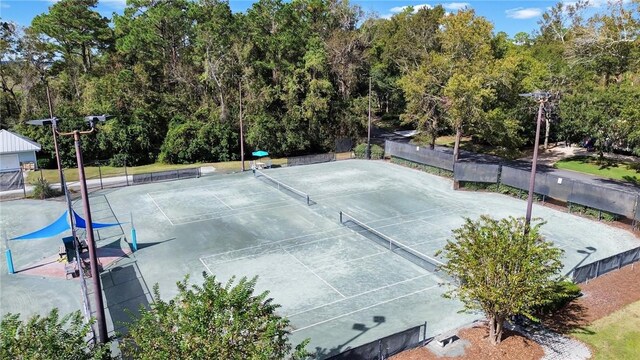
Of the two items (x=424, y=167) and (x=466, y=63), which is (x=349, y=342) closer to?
(x=424, y=167)

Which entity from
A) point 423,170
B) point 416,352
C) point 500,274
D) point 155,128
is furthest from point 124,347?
point 155,128

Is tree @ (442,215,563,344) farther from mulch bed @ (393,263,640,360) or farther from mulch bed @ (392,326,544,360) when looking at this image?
mulch bed @ (393,263,640,360)

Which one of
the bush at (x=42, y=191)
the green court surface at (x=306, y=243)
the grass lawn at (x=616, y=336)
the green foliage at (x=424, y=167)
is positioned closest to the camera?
the grass lawn at (x=616, y=336)

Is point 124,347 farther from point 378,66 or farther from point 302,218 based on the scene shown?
point 378,66

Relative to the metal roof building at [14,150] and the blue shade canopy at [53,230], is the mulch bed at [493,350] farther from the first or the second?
the metal roof building at [14,150]

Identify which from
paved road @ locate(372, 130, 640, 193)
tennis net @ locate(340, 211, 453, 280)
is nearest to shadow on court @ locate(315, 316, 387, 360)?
tennis net @ locate(340, 211, 453, 280)

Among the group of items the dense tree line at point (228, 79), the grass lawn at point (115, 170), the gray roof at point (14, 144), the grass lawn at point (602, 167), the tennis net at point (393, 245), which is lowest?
the tennis net at point (393, 245)

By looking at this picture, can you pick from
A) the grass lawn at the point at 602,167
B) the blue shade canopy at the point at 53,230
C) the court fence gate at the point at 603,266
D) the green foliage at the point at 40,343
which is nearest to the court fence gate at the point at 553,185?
the court fence gate at the point at 603,266
